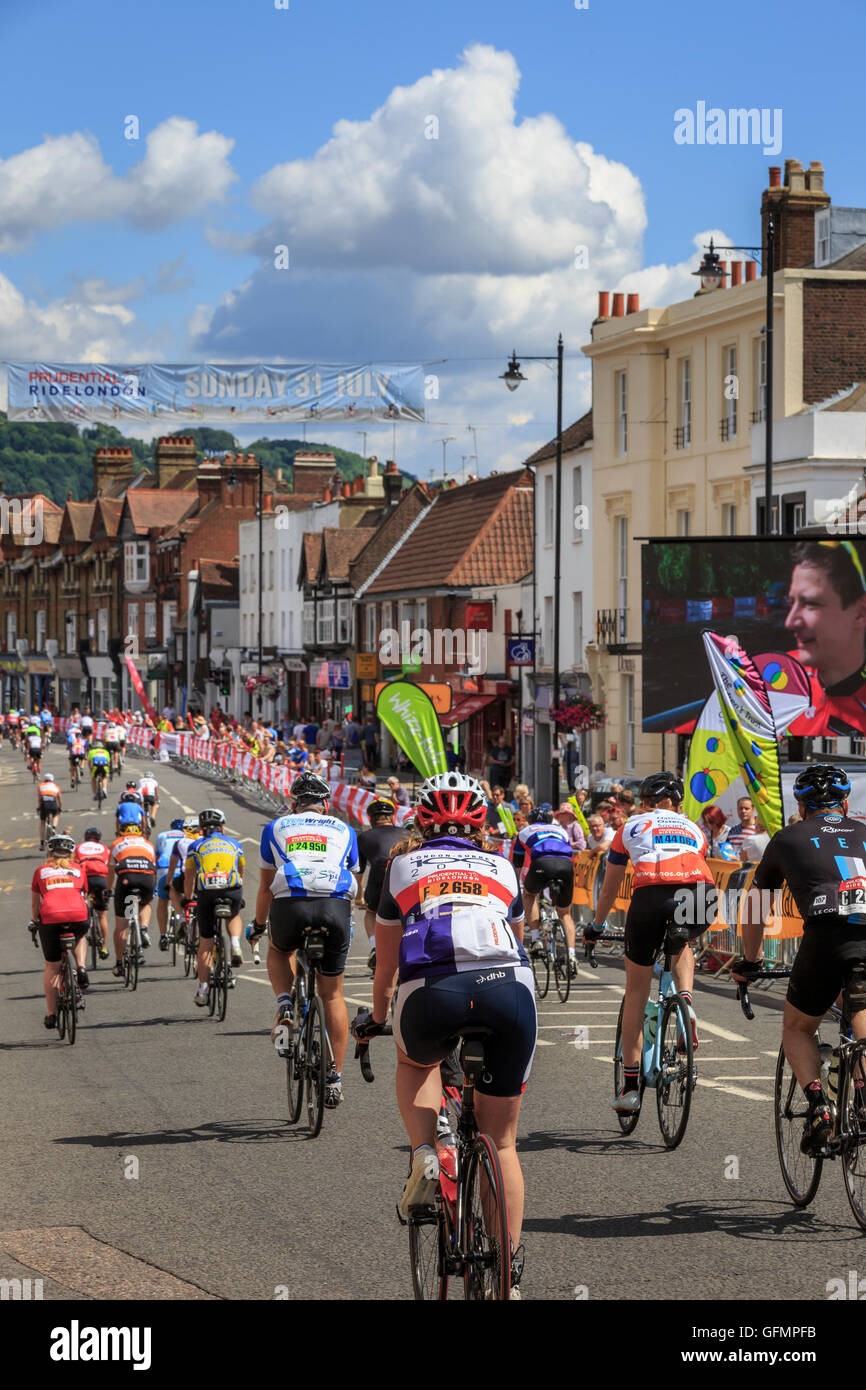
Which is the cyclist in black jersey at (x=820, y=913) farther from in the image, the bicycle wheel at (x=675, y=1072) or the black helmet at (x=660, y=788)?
the black helmet at (x=660, y=788)

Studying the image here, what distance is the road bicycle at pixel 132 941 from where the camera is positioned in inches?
693

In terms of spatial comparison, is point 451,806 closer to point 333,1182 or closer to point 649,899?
point 333,1182

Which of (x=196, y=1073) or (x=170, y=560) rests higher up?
(x=170, y=560)

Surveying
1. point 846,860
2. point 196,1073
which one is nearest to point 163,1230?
point 846,860

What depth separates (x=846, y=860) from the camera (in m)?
7.42

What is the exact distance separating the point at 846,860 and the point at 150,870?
11.6 metres

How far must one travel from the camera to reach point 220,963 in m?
14.2

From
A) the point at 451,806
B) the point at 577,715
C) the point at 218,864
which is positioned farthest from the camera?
the point at 577,715

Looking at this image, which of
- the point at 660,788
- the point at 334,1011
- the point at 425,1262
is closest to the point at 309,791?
the point at 334,1011

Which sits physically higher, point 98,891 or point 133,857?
point 133,857

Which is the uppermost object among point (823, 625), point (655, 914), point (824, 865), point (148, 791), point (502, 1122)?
point (823, 625)

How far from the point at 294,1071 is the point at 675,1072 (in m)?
2.22

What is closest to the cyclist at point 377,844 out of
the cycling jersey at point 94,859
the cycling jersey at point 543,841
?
the cycling jersey at point 543,841
